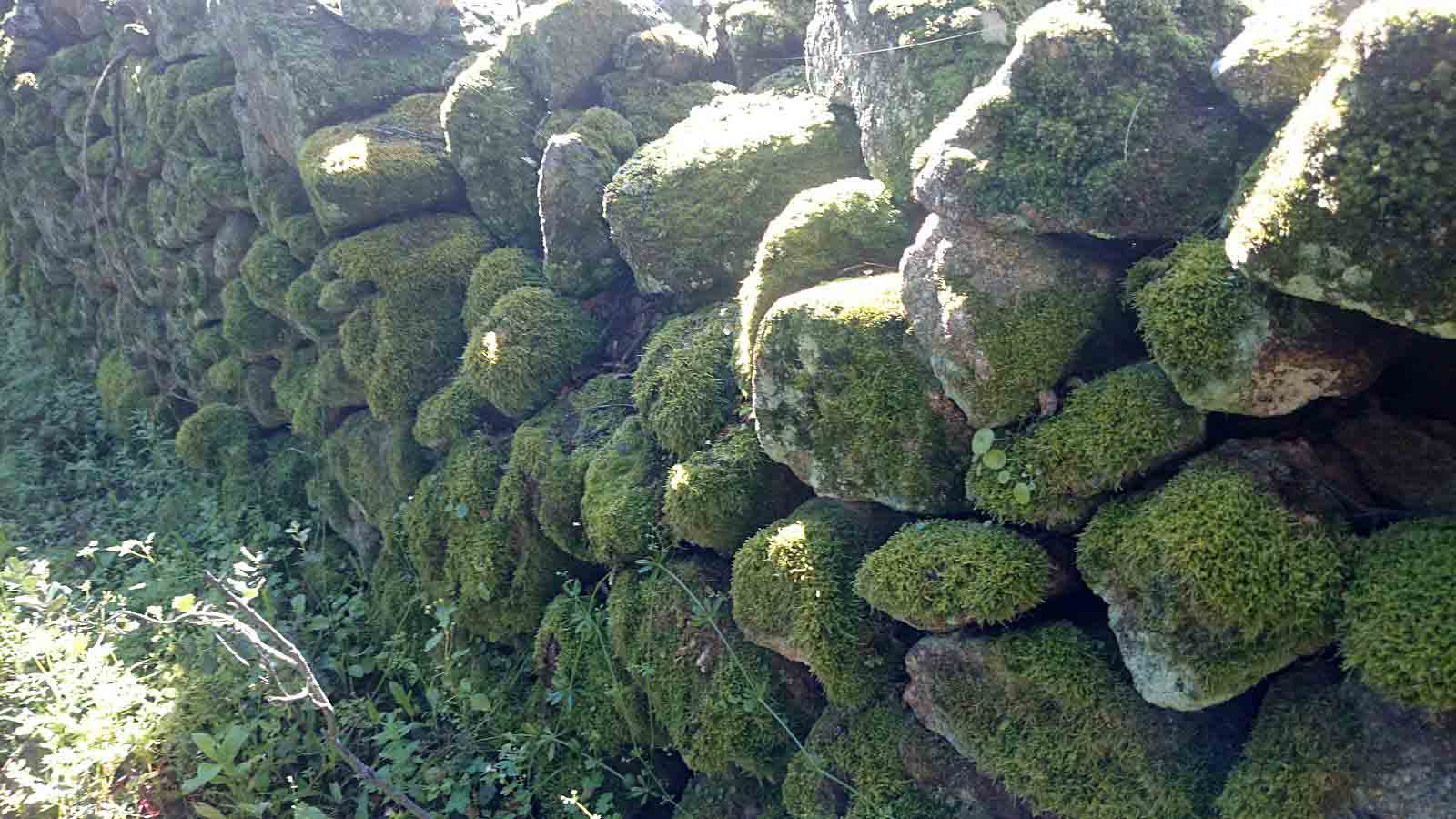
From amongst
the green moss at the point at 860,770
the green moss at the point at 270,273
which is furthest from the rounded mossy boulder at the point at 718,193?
the green moss at the point at 270,273

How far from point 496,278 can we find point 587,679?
2.33 metres

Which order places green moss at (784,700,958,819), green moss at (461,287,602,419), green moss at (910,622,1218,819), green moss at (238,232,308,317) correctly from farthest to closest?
1. green moss at (238,232,308,317)
2. green moss at (461,287,602,419)
3. green moss at (784,700,958,819)
4. green moss at (910,622,1218,819)

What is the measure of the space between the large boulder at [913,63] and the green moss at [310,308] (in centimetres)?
384

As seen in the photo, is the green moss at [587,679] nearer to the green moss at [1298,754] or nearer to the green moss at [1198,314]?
the green moss at [1298,754]

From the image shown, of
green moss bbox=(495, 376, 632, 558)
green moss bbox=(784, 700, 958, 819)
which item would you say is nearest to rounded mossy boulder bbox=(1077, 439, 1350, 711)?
green moss bbox=(784, 700, 958, 819)

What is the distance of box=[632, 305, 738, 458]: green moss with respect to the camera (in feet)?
13.5

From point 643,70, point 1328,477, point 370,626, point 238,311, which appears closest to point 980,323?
point 1328,477

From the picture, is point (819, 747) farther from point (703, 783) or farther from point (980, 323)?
point (980, 323)

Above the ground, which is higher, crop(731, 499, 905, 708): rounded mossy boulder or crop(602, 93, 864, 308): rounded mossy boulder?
crop(602, 93, 864, 308): rounded mossy boulder

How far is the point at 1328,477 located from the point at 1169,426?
431 millimetres

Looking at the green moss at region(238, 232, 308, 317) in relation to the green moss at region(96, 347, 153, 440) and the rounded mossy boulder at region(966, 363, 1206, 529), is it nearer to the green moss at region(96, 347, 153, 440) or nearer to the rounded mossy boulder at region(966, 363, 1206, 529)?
the green moss at region(96, 347, 153, 440)

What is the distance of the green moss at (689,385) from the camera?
4.11 m

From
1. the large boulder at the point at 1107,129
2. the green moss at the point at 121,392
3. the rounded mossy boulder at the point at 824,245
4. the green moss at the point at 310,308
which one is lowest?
the green moss at the point at 121,392

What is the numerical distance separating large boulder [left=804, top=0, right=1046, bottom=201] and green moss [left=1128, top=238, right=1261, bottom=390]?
4.41ft
